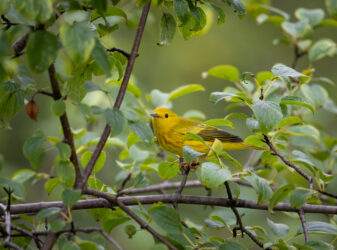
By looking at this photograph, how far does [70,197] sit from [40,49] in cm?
42

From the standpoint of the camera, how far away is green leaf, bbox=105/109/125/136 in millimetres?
1235

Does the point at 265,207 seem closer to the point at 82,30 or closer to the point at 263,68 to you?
the point at 82,30

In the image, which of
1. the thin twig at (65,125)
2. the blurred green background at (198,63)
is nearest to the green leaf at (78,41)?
the thin twig at (65,125)

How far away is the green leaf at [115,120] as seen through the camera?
1.24 m

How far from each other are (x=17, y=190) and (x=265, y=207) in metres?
0.96

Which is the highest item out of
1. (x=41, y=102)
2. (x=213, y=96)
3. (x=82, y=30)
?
(x=82, y=30)

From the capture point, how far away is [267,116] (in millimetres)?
1423

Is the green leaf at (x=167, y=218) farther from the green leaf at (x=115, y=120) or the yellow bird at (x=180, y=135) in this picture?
the yellow bird at (x=180, y=135)

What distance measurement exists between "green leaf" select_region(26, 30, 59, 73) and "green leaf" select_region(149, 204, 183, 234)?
0.61 m

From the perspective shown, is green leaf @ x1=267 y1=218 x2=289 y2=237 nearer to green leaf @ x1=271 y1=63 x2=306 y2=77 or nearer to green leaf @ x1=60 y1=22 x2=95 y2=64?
green leaf @ x1=271 y1=63 x2=306 y2=77

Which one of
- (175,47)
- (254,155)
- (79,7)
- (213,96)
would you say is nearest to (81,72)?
(79,7)

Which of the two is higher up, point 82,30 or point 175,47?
point 82,30

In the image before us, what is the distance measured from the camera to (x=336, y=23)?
109 inches

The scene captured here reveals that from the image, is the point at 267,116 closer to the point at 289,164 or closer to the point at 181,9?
the point at 289,164
